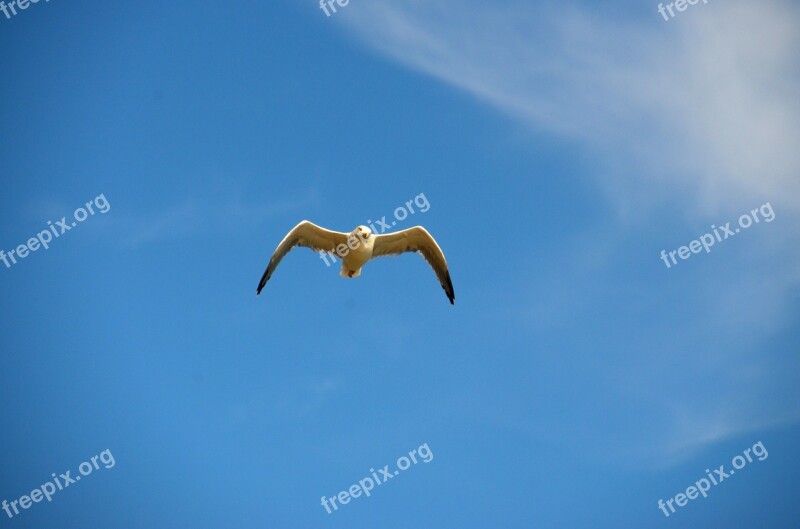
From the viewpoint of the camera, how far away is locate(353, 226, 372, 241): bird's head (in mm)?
16562

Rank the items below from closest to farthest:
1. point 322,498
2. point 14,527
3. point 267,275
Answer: point 267,275
point 322,498
point 14,527

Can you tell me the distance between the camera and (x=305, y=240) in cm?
1731

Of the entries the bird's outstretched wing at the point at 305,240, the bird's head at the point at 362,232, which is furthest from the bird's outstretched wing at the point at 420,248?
the bird's outstretched wing at the point at 305,240

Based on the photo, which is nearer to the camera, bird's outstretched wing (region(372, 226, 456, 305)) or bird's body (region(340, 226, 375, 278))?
bird's body (region(340, 226, 375, 278))

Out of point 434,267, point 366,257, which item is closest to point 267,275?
point 366,257

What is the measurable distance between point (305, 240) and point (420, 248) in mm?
2739

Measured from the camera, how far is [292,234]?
1711 centimetres

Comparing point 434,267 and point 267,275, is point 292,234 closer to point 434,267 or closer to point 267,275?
point 267,275

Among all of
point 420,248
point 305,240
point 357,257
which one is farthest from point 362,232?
point 420,248

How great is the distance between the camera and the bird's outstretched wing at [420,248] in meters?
17.5

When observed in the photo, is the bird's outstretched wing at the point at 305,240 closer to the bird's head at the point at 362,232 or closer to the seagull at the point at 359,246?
the seagull at the point at 359,246

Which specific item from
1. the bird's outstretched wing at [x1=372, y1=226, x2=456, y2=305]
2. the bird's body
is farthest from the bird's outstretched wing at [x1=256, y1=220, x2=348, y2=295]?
the bird's outstretched wing at [x1=372, y1=226, x2=456, y2=305]

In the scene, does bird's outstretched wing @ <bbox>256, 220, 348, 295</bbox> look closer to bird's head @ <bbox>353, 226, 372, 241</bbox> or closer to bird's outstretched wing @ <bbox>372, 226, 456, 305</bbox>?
bird's head @ <bbox>353, 226, 372, 241</bbox>

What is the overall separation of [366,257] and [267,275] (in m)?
2.28
